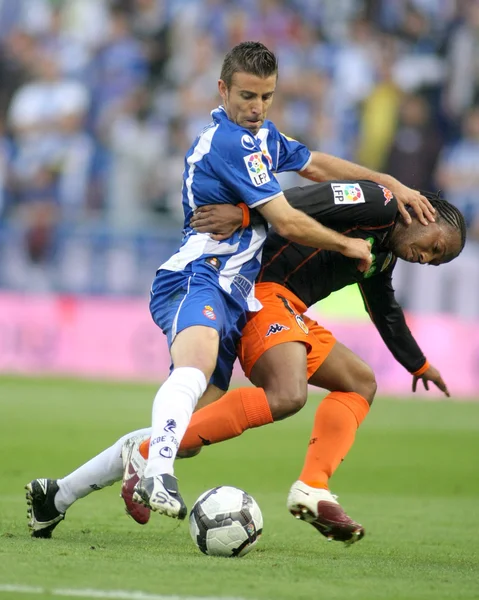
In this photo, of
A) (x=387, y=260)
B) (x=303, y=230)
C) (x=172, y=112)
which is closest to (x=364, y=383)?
(x=387, y=260)

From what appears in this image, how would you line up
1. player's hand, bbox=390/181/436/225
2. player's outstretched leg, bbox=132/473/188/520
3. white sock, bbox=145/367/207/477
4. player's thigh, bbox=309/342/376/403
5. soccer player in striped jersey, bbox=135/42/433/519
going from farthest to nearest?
player's thigh, bbox=309/342/376/403
player's hand, bbox=390/181/436/225
soccer player in striped jersey, bbox=135/42/433/519
white sock, bbox=145/367/207/477
player's outstretched leg, bbox=132/473/188/520

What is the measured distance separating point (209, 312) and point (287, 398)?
527 millimetres

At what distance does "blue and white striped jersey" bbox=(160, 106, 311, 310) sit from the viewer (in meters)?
4.98

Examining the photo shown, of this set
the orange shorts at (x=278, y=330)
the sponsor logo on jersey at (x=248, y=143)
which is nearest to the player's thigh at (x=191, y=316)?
the orange shorts at (x=278, y=330)

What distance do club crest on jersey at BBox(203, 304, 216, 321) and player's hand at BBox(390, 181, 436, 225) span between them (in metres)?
1.10

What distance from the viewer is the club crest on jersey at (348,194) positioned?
17.2 feet

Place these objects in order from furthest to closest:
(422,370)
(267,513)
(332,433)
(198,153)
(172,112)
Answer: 1. (172,112)
2. (267,513)
3. (422,370)
4. (332,433)
5. (198,153)

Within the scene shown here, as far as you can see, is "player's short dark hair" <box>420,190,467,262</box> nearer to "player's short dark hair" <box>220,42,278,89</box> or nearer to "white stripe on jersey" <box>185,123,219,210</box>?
"player's short dark hair" <box>220,42,278,89</box>

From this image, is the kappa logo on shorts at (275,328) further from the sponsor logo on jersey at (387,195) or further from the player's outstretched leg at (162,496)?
the player's outstretched leg at (162,496)

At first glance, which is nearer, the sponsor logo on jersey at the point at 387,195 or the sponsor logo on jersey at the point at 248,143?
the sponsor logo on jersey at the point at 248,143

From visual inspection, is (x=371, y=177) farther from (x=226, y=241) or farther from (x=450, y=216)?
(x=226, y=241)

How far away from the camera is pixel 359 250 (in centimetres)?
505

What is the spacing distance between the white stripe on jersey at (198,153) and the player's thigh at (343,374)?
39.9 inches

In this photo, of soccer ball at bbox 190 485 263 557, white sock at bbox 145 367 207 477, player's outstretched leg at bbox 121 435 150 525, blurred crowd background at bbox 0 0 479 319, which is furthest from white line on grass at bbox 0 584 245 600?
blurred crowd background at bbox 0 0 479 319
